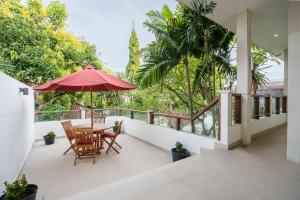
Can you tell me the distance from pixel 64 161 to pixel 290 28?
5.61 m

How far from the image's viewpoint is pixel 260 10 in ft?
12.2

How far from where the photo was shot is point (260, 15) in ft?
13.0

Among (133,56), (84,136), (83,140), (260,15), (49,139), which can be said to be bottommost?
(49,139)

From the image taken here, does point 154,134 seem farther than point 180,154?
Yes

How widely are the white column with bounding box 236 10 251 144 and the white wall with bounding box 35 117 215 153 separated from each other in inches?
33.4

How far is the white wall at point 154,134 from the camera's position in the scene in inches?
167

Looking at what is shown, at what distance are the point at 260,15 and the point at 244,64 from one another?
51.1 inches

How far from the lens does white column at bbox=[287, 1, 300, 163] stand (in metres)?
2.80

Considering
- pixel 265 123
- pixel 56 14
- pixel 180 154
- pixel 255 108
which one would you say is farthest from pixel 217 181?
pixel 56 14

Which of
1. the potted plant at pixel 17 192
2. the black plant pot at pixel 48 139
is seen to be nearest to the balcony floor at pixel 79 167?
the black plant pot at pixel 48 139

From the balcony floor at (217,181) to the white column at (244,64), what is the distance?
71cm

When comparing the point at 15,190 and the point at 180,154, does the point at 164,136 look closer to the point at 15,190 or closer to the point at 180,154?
the point at 180,154

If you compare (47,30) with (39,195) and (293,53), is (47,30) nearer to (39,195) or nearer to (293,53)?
(39,195)

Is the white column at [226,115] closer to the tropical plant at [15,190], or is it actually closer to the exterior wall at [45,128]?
the tropical plant at [15,190]
